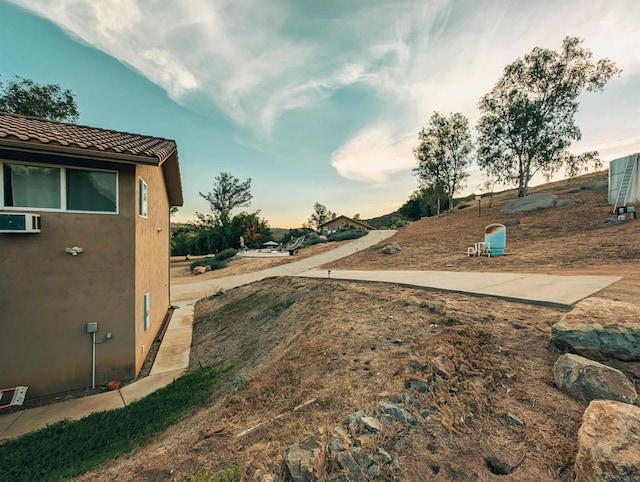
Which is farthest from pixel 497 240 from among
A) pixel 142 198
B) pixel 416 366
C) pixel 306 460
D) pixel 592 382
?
pixel 142 198

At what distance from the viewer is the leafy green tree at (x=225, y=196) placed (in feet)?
153

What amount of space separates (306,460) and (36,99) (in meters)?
30.2

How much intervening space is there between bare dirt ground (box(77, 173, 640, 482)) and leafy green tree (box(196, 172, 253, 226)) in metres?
42.4

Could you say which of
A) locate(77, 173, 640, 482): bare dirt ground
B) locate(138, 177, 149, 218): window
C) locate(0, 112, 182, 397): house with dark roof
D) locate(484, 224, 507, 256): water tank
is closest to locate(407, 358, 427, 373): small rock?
locate(77, 173, 640, 482): bare dirt ground

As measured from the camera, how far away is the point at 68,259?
5.82 meters

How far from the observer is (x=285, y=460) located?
2.28 meters

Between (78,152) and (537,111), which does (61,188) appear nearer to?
(78,152)

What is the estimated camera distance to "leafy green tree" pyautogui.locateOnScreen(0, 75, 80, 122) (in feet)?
64.4

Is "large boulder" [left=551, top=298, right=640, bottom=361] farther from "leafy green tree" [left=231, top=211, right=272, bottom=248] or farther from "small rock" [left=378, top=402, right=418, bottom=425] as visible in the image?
"leafy green tree" [left=231, top=211, right=272, bottom=248]

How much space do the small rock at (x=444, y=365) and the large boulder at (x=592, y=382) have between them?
99 centimetres

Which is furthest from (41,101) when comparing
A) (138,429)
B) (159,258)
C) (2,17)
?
(138,429)

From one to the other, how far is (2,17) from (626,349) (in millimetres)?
16634

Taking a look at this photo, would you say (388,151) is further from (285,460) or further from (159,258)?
(285,460)

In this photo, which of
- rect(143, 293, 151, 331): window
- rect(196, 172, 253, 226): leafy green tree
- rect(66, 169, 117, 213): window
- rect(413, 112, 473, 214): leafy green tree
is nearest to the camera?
rect(66, 169, 117, 213): window
